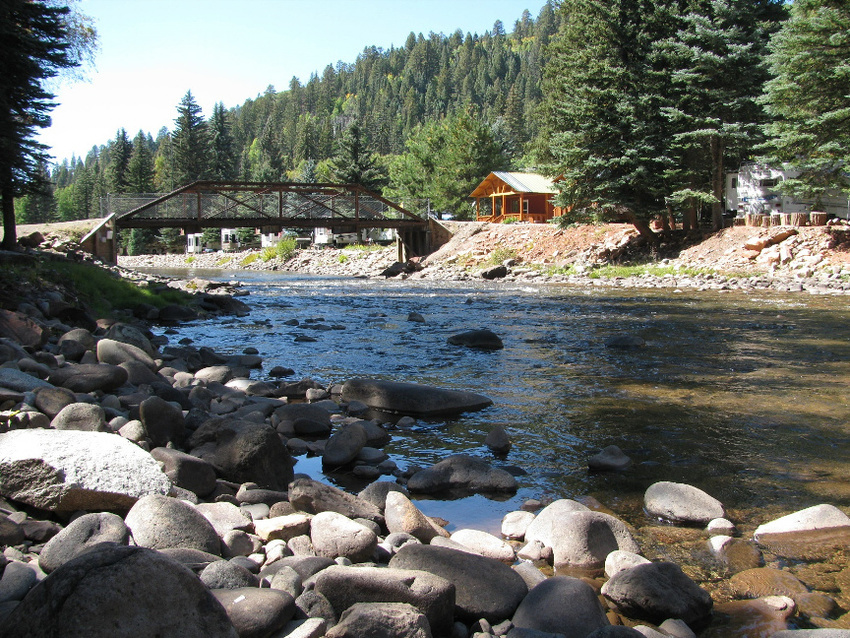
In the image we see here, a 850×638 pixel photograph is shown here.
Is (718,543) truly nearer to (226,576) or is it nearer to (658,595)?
(658,595)

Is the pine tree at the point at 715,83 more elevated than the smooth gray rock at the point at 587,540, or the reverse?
the pine tree at the point at 715,83

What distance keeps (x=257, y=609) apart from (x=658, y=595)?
2.24m

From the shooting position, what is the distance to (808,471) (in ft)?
20.4

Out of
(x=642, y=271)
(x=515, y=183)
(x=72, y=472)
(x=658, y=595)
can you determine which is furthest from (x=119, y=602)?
(x=515, y=183)

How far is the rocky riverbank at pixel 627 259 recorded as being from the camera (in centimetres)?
2619

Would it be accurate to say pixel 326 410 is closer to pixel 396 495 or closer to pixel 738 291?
pixel 396 495

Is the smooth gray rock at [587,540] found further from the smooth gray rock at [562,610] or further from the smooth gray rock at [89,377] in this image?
the smooth gray rock at [89,377]

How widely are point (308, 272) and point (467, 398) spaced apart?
47.2 m

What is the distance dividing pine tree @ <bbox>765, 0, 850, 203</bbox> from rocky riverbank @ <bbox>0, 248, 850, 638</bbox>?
24.9 metres

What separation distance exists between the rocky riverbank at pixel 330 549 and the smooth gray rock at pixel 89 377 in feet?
1.87

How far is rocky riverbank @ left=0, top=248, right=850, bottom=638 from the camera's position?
9.96ft

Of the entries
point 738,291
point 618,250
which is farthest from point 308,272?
point 738,291

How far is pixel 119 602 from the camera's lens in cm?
277

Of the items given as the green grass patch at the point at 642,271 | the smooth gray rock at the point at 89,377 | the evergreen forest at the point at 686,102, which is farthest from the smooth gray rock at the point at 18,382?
the green grass patch at the point at 642,271
